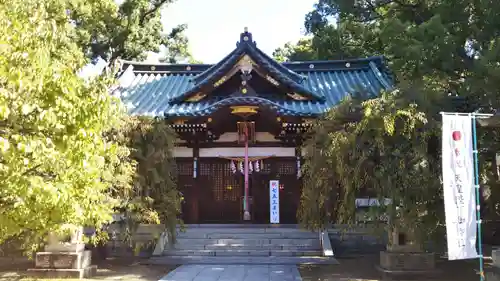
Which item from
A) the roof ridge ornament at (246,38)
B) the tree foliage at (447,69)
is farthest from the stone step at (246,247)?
the roof ridge ornament at (246,38)

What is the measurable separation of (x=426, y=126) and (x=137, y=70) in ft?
49.2

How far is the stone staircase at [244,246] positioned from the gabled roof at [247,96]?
12.5 feet

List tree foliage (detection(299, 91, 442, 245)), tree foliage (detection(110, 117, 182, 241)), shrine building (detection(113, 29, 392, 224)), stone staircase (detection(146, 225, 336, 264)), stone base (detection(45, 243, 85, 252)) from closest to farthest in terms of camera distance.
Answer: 1. tree foliage (detection(299, 91, 442, 245))
2. stone base (detection(45, 243, 85, 252))
3. tree foliage (detection(110, 117, 182, 241))
4. stone staircase (detection(146, 225, 336, 264))
5. shrine building (detection(113, 29, 392, 224))

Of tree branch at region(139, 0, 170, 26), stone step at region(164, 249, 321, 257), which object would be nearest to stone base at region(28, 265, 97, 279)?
stone step at region(164, 249, 321, 257)

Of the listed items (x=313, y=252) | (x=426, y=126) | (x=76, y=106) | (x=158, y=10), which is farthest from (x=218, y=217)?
(x=158, y=10)

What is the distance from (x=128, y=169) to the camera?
10203mm

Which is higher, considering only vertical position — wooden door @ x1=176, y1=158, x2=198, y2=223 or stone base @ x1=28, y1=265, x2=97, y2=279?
wooden door @ x1=176, y1=158, x2=198, y2=223

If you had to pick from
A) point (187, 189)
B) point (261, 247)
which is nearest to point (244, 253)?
point (261, 247)

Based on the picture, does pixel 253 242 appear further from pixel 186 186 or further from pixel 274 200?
pixel 186 186

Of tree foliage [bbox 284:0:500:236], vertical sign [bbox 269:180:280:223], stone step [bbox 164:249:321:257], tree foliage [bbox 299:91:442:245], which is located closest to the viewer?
tree foliage [bbox 299:91:442:245]

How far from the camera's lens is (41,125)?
4.88 meters

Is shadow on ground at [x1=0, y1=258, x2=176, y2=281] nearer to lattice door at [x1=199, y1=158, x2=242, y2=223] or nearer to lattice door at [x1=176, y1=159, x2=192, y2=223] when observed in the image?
lattice door at [x1=176, y1=159, x2=192, y2=223]

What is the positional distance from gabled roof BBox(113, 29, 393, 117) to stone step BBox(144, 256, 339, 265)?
453 centimetres

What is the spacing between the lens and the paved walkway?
32.3 feet
